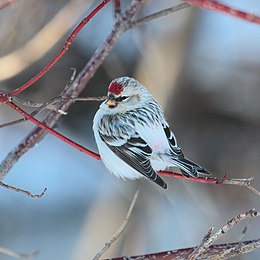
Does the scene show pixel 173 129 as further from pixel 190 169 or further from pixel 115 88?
pixel 190 169

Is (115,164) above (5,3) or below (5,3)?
above

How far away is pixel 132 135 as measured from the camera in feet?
10.4

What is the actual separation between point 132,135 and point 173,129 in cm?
342

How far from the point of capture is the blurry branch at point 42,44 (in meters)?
3.43

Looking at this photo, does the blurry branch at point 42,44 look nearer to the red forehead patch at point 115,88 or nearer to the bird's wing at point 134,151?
the red forehead patch at point 115,88

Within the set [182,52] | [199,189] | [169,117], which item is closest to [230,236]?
[199,189]

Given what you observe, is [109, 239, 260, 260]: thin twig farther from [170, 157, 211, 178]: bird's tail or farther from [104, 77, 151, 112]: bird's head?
[104, 77, 151, 112]: bird's head

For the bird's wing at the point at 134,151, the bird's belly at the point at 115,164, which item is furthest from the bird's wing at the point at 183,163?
the bird's belly at the point at 115,164

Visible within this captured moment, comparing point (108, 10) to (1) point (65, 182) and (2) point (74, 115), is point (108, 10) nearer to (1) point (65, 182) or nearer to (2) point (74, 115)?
(2) point (74, 115)

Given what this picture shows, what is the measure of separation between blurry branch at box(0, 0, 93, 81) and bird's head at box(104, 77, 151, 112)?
512 mm

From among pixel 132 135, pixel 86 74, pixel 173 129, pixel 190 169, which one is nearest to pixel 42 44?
pixel 132 135

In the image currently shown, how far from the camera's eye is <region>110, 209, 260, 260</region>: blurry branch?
173cm

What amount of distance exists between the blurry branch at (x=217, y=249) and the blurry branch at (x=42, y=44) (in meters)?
1.73

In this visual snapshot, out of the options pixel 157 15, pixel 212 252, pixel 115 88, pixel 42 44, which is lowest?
pixel 212 252
